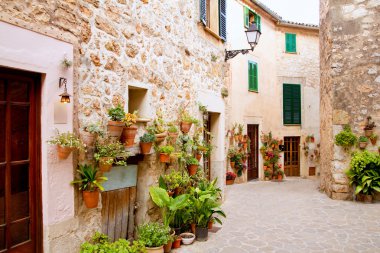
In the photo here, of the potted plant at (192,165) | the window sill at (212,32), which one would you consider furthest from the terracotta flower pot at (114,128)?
the window sill at (212,32)

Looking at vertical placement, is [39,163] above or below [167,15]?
below

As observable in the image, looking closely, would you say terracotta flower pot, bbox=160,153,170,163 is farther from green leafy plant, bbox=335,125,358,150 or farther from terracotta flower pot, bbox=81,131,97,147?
green leafy plant, bbox=335,125,358,150

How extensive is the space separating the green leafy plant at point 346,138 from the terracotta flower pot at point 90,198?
7.54 meters

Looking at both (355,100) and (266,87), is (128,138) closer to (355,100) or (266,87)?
(355,100)

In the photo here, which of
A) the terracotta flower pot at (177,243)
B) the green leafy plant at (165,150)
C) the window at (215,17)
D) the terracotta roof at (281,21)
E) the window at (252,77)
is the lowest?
the terracotta flower pot at (177,243)

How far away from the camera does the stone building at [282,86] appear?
14.1 m

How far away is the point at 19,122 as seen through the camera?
320cm

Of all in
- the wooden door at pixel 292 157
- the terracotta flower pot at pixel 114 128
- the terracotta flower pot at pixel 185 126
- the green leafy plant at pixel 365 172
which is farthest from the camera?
the wooden door at pixel 292 157

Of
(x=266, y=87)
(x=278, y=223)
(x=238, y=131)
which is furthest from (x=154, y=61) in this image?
(x=266, y=87)

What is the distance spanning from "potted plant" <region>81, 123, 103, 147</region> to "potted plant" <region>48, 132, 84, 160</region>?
304 mm

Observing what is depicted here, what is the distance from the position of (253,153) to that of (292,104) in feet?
11.3

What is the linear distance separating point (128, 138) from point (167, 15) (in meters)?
2.55

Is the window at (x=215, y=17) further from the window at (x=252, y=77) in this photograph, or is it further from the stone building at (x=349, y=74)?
the window at (x=252, y=77)

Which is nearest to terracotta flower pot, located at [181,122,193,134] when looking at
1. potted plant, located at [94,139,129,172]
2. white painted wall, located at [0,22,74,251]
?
potted plant, located at [94,139,129,172]
